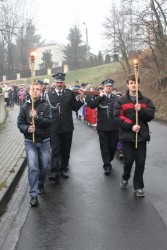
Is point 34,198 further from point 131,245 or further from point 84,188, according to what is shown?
point 131,245

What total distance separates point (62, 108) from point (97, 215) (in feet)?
9.45

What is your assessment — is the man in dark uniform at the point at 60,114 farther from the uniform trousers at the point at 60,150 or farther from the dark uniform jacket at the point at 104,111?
the dark uniform jacket at the point at 104,111

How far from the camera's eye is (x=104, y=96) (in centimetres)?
865

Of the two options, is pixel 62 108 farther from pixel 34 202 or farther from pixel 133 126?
pixel 34 202

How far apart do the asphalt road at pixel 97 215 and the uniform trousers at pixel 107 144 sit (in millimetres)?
301

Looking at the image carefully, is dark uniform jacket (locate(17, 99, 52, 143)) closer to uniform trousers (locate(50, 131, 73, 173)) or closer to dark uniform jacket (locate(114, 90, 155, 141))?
dark uniform jacket (locate(114, 90, 155, 141))

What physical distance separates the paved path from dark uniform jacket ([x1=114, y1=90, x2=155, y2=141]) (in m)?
2.19

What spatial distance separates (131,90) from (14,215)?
2.68m

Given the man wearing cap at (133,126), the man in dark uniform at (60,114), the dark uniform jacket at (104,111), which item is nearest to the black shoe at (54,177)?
the man in dark uniform at (60,114)

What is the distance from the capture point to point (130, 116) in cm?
682

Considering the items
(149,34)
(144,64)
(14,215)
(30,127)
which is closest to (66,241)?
(14,215)

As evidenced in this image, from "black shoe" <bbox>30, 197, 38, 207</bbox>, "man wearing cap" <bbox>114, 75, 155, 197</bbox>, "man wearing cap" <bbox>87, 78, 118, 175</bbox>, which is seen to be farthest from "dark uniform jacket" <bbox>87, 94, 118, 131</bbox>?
"black shoe" <bbox>30, 197, 38, 207</bbox>

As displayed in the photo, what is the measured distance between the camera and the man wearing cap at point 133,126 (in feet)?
22.2

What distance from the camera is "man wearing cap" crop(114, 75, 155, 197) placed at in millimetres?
6773
